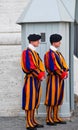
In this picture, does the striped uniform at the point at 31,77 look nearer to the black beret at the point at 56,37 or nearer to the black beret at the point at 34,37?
the black beret at the point at 34,37

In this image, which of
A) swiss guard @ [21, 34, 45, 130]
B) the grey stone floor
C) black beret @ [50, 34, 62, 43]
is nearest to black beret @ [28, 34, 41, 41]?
swiss guard @ [21, 34, 45, 130]

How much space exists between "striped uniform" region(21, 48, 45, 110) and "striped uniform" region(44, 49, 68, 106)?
25cm

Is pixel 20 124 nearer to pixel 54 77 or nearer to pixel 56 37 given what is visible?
pixel 54 77

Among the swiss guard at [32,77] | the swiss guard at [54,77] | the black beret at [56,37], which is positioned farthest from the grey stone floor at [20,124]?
the black beret at [56,37]

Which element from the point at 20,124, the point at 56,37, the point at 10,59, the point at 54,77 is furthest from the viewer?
the point at 10,59

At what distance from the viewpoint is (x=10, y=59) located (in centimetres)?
1081

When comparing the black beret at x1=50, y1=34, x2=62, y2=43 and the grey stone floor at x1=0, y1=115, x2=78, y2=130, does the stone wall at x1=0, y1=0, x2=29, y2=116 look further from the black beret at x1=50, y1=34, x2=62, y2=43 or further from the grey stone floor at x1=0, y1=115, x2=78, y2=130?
the black beret at x1=50, y1=34, x2=62, y2=43

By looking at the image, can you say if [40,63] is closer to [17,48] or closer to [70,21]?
[70,21]

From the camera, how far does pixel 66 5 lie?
984 centimetres

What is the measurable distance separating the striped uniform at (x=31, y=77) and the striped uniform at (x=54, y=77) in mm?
Result: 246

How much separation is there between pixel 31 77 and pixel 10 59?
2.09 metres

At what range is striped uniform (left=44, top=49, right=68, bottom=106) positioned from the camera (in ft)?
29.6

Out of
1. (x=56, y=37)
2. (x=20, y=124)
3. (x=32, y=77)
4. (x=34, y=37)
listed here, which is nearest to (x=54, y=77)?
(x=32, y=77)

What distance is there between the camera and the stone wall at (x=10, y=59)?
10.4 metres
